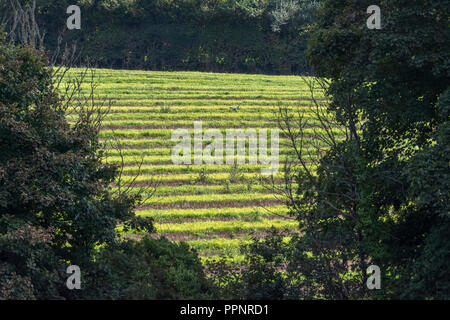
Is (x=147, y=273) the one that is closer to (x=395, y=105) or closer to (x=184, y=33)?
(x=395, y=105)

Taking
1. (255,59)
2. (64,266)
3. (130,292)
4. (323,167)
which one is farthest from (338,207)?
(255,59)

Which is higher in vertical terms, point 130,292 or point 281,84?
point 281,84

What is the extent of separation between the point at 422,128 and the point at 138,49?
30571mm

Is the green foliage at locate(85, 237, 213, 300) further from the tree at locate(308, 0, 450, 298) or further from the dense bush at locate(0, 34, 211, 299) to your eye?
the tree at locate(308, 0, 450, 298)

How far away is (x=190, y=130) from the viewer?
27625 mm

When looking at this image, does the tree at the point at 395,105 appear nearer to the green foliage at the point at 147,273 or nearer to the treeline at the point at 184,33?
the green foliage at the point at 147,273

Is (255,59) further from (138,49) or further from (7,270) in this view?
(7,270)

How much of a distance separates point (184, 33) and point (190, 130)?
14.8 metres

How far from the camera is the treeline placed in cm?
4044

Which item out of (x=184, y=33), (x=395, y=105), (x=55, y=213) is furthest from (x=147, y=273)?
(x=184, y=33)

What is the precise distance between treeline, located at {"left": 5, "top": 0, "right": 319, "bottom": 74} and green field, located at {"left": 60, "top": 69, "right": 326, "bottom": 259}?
8.78 feet

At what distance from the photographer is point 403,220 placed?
12.3 meters

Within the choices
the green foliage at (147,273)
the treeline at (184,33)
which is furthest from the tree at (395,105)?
the treeline at (184,33)

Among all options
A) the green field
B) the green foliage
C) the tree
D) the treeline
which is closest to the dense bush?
the green foliage
